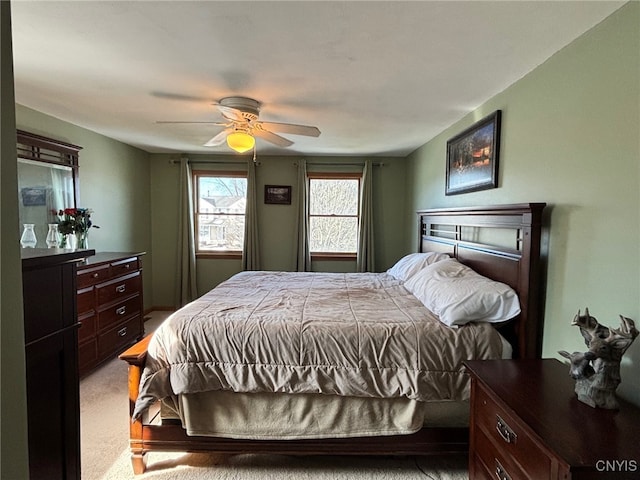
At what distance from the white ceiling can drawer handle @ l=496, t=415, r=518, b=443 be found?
1709 mm

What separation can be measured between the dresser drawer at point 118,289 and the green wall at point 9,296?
2.85 m

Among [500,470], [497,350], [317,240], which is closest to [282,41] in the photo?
[497,350]

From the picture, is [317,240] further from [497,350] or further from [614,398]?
[614,398]

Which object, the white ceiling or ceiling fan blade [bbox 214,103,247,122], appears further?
ceiling fan blade [bbox 214,103,247,122]

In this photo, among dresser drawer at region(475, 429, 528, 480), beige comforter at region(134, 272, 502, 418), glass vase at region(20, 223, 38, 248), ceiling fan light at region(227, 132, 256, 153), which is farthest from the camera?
glass vase at region(20, 223, 38, 248)

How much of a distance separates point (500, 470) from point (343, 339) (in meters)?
0.89

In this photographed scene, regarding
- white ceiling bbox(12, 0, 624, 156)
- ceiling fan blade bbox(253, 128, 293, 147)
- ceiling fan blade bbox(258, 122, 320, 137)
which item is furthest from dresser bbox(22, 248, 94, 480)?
ceiling fan blade bbox(253, 128, 293, 147)

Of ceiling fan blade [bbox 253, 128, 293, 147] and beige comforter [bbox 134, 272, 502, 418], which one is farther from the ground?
ceiling fan blade [bbox 253, 128, 293, 147]

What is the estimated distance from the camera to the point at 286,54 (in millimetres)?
1912

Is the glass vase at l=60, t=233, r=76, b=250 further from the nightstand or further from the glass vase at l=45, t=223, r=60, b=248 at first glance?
the nightstand

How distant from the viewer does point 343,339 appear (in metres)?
1.93

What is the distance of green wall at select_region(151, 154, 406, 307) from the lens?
519 centimetres

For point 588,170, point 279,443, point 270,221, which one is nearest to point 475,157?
point 588,170

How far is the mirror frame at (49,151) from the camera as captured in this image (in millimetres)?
2971
